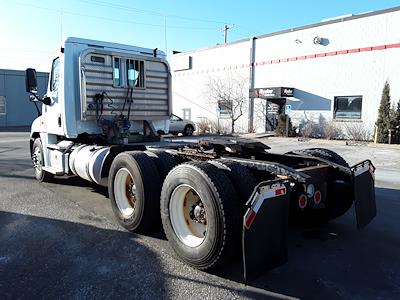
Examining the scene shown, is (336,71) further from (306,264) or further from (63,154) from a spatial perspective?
(306,264)

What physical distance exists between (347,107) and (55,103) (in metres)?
18.0

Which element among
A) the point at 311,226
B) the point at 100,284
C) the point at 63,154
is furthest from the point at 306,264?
the point at 63,154

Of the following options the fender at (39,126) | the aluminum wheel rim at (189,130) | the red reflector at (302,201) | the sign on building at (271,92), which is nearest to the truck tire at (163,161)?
the red reflector at (302,201)

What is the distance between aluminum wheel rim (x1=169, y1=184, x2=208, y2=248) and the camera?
4609 mm

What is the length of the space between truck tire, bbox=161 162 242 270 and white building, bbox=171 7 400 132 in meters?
18.5

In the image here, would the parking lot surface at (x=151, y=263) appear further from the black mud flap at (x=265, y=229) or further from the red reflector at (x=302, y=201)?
the red reflector at (x=302, y=201)

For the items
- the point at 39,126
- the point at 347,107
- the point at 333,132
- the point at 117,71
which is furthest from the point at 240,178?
the point at 347,107

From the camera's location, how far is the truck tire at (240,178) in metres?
4.16

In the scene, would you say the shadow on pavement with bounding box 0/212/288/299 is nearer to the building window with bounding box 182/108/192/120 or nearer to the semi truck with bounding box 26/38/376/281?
the semi truck with bounding box 26/38/376/281

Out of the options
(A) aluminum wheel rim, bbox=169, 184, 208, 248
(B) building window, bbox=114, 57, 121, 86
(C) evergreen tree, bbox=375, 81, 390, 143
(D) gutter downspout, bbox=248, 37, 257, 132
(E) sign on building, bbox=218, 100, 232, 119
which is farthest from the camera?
(E) sign on building, bbox=218, 100, 232, 119

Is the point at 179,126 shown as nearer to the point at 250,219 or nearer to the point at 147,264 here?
the point at 147,264

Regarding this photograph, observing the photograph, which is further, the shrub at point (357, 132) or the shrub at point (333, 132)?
the shrub at point (333, 132)

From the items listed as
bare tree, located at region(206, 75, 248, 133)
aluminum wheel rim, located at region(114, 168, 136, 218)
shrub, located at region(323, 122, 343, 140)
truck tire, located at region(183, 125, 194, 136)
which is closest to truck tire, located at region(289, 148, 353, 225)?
aluminum wheel rim, located at region(114, 168, 136, 218)

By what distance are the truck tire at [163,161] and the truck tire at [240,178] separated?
1107mm
